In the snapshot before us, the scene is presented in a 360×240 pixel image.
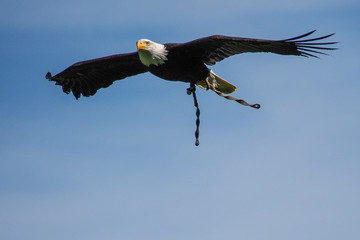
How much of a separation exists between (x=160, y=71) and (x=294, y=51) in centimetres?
203

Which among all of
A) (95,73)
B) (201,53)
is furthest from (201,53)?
(95,73)

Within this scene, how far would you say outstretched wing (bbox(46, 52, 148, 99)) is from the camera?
13945mm

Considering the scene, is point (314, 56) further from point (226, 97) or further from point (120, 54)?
point (120, 54)

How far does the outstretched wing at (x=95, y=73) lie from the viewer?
1395 cm

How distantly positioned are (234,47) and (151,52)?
1254 mm

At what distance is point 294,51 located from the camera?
12180mm

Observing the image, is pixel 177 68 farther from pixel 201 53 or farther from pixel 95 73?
pixel 95 73

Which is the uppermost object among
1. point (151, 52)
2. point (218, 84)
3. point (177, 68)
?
point (151, 52)

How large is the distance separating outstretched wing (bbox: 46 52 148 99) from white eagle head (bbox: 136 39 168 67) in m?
1.08

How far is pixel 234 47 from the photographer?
41.0 ft

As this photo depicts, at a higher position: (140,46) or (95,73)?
(140,46)

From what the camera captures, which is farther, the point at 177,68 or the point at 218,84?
the point at 218,84

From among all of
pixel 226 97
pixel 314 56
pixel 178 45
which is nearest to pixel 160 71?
pixel 178 45

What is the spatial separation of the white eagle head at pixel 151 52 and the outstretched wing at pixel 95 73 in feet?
3.55
